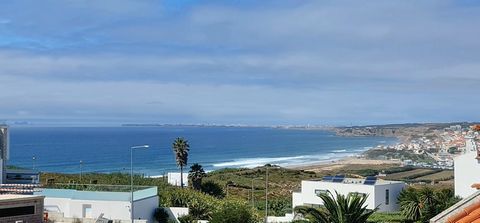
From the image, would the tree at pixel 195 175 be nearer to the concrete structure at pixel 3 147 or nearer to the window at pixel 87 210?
the concrete structure at pixel 3 147

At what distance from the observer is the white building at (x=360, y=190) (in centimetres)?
4419

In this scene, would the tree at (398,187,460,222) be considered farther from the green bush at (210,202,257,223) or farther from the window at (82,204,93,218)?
the window at (82,204,93,218)

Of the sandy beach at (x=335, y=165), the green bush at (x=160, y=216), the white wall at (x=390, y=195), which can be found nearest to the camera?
the green bush at (x=160, y=216)

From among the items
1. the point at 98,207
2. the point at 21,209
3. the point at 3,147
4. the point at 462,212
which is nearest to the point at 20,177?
the point at 3,147

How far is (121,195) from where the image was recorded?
37750 millimetres

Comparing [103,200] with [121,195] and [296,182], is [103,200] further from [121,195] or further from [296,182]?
[296,182]

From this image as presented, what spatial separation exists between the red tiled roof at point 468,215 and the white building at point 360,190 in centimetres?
3242

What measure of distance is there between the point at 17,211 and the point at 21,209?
352 mm

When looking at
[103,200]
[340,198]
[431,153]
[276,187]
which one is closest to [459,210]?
[340,198]

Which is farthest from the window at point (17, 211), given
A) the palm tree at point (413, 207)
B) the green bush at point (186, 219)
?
the palm tree at point (413, 207)

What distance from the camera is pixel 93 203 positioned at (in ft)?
124

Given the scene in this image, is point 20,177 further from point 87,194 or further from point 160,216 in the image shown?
point 160,216

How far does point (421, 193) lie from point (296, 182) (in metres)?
46.8

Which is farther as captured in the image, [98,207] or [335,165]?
[335,165]
